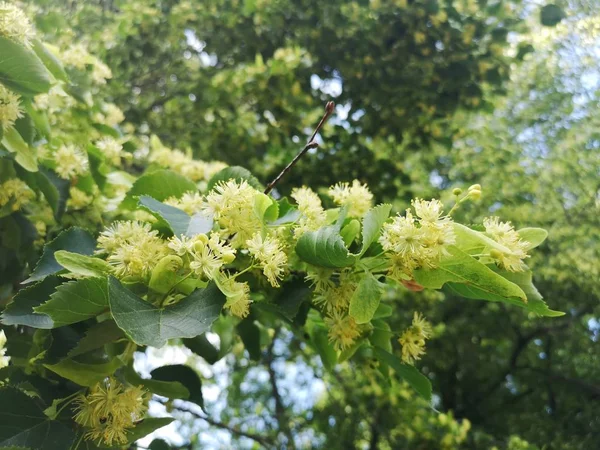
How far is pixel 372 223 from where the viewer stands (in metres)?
0.81

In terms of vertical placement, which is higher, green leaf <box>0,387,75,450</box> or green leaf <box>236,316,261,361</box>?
green leaf <box>0,387,75,450</box>

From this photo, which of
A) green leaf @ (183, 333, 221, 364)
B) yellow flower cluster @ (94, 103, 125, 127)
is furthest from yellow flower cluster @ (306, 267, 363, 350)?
yellow flower cluster @ (94, 103, 125, 127)

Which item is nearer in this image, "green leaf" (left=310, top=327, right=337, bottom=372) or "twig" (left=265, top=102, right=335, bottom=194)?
"twig" (left=265, top=102, right=335, bottom=194)

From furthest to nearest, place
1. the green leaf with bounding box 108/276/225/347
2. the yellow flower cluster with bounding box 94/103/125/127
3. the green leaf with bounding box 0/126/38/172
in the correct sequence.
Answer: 1. the yellow flower cluster with bounding box 94/103/125/127
2. the green leaf with bounding box 0/126/38/172
3. the green leaf with bounding box 108/276/225/347

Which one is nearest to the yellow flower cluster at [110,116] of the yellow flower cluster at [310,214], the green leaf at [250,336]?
the green leaf at [250,336]

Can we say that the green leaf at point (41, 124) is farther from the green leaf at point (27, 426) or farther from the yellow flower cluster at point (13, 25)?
the green leaf at point (27, 426)

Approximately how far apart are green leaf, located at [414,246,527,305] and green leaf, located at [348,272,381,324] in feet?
0.21

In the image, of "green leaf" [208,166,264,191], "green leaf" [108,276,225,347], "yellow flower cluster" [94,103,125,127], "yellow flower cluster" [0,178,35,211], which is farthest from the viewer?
"yellow flower cluster" [94,103,125,127]

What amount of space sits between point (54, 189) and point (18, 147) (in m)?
0.16

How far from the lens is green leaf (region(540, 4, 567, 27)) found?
269 cm

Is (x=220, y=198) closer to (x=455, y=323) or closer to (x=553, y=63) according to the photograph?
(x=455, y=323)

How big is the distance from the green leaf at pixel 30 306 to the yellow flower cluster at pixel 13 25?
493mm

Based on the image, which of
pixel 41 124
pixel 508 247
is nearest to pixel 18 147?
pixel 41 124

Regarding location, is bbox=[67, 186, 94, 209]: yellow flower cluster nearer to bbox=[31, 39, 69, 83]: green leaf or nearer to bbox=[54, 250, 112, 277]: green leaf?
bbox=[31, 39, 69, 83]: green leaf
